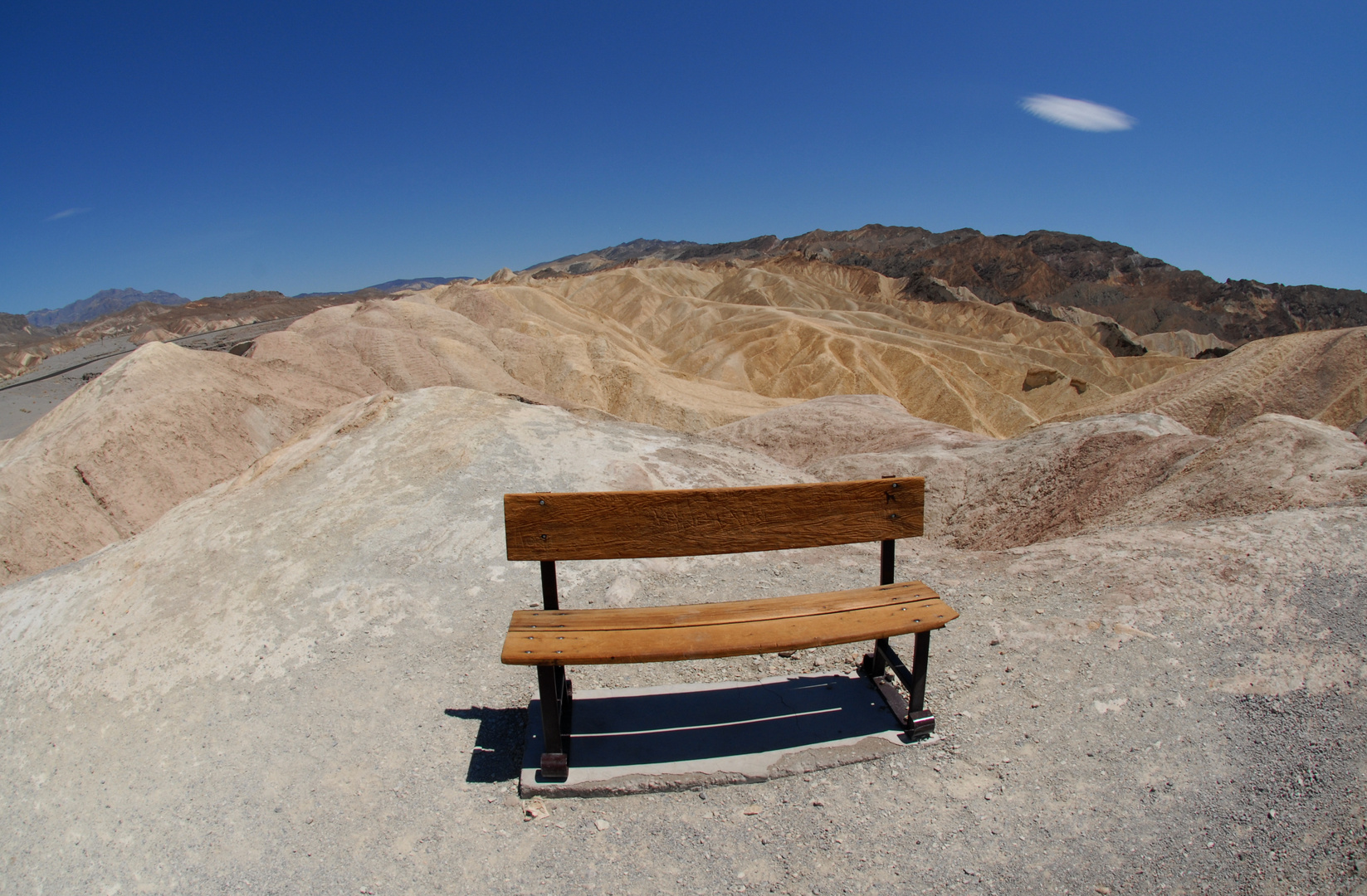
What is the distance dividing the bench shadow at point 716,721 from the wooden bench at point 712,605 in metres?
0.12

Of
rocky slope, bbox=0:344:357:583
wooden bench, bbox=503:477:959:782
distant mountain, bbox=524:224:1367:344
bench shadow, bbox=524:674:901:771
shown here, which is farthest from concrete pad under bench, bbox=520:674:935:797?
distant mountain, bbox=524:224:1367:344

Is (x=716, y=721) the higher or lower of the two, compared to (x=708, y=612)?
lower

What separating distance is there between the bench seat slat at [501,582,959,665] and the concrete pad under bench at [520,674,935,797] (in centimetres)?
59

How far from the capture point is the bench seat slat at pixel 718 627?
2773mm

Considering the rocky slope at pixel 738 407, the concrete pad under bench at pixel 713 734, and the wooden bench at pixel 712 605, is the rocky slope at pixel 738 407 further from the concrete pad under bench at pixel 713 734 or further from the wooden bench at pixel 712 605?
the concrete pad under bench at pixel 713 734

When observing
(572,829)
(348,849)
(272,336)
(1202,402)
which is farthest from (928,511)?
(272,336)

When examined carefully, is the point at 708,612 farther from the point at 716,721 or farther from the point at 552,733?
the point at 552,733

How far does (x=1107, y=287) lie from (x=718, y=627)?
277ft

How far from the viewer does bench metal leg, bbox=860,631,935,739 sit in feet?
10.2

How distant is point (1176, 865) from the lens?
2385 millimetres

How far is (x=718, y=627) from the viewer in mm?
2938

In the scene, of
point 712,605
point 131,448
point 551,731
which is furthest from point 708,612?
point 131,448

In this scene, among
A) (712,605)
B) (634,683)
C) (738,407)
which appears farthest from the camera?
(738,407)

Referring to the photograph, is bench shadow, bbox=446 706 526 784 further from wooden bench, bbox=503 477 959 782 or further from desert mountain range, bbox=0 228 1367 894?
wooden bench, bbox=503 477 959 782
